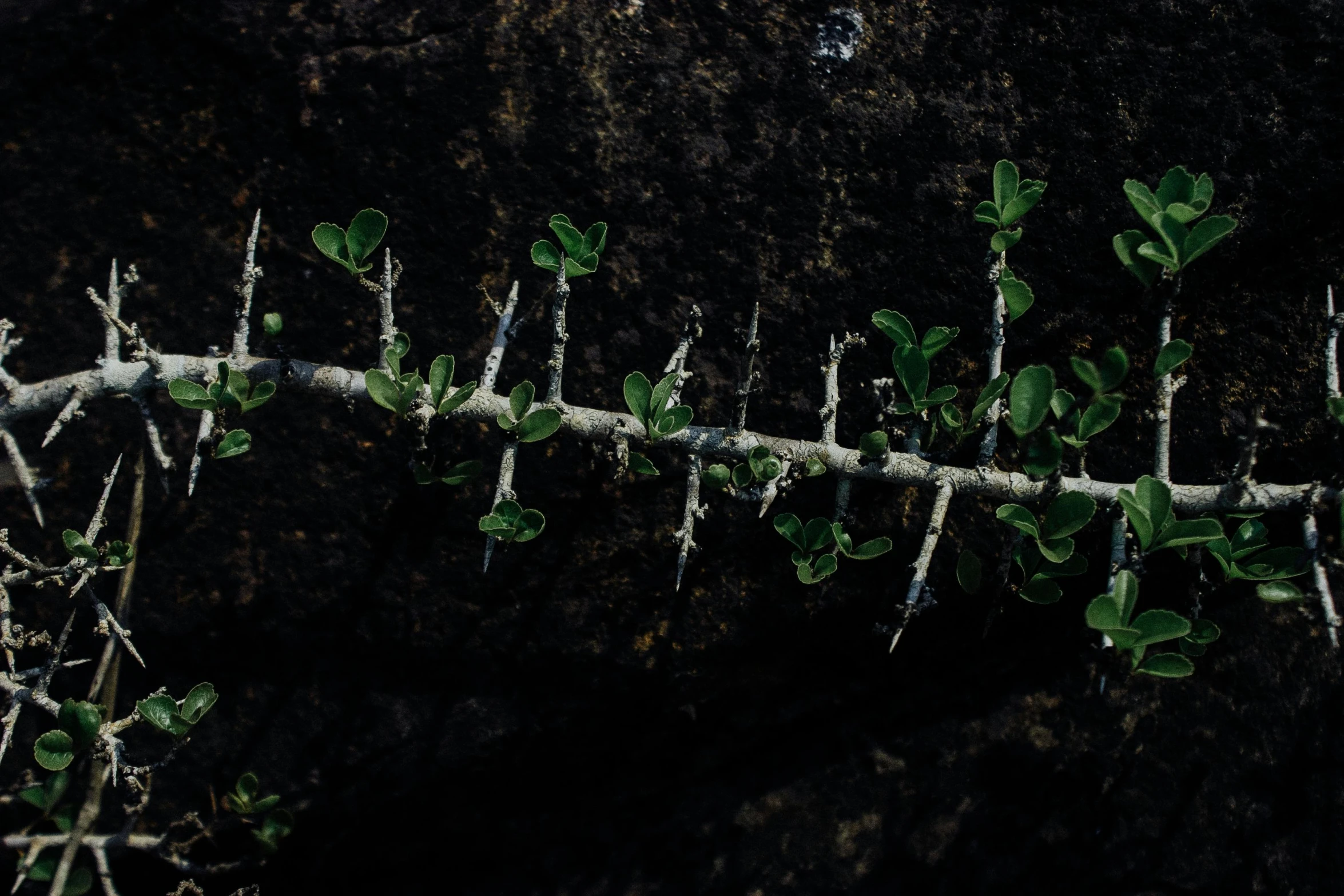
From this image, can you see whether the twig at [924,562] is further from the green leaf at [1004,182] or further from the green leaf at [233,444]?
the green leaf at [233,444]

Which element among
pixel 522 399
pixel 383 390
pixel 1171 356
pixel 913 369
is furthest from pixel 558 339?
pixel 1171 356

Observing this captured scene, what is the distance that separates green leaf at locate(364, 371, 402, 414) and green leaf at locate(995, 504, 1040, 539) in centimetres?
134


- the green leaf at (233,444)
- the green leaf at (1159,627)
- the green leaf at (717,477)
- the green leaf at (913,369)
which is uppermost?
the green leaf at (913,369)

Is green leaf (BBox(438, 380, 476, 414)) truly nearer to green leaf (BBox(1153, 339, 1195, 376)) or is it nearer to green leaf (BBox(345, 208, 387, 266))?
green leaf (BBox(345, 208, 387, 266))

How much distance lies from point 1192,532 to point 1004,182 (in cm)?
88

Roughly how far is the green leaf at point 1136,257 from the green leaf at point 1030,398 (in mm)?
342

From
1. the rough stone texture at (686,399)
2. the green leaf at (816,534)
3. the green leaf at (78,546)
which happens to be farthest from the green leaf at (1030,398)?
the green leaf at (78,546)

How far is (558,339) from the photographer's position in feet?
7.13

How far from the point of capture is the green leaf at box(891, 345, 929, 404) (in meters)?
2.10

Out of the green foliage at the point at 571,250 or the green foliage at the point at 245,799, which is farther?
the green foliage at the point at 245,799

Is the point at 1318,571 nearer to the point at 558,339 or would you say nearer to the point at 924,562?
the point at 924,562

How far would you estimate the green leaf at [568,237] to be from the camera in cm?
209

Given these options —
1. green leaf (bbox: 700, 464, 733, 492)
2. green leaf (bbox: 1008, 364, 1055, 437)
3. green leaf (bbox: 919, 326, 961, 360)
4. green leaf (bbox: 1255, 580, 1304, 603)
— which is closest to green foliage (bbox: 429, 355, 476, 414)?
green leaf (bbox: 700, 464, 733, 492)

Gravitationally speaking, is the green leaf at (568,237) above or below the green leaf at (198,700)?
above
